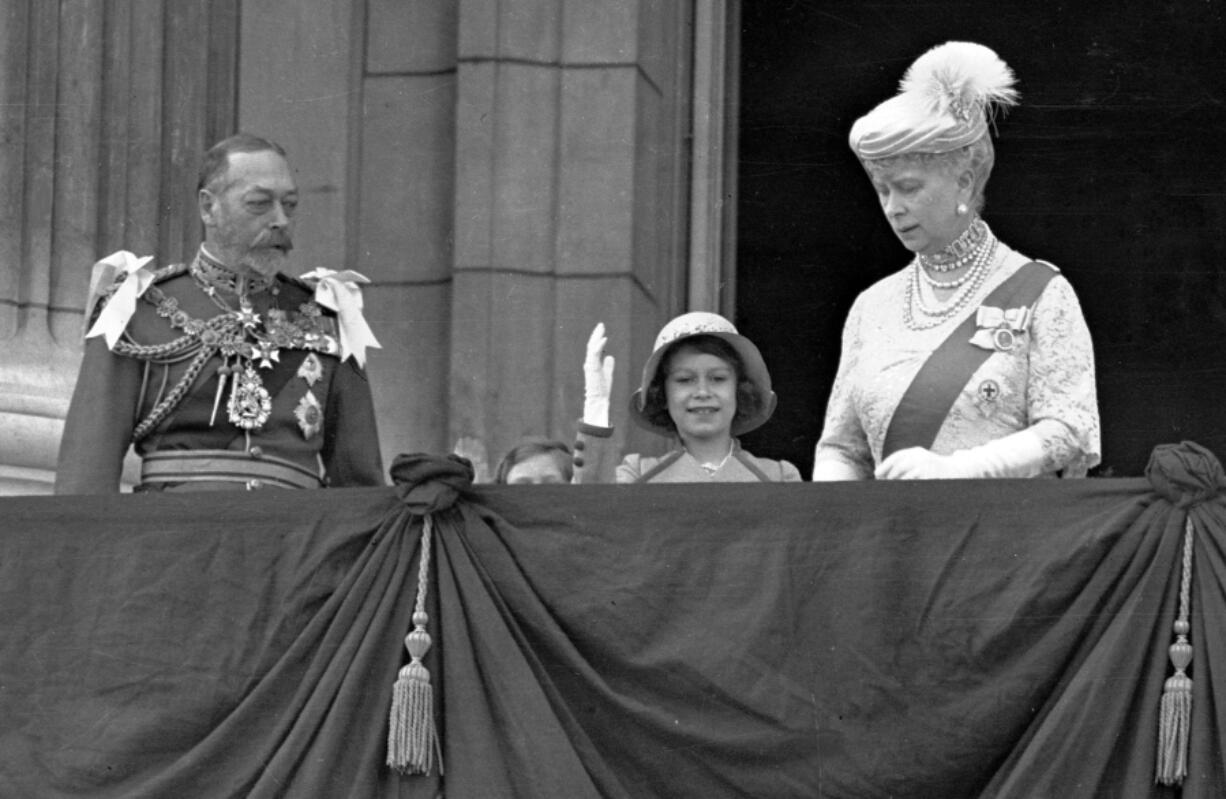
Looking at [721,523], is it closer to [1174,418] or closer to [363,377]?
[363,377]

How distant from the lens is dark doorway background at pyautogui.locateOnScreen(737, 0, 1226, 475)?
12.1 metres

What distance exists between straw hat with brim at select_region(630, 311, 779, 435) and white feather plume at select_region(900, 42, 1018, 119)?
0.74m

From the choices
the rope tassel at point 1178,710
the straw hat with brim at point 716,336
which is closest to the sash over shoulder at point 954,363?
the straw hat with brim at point 716,336

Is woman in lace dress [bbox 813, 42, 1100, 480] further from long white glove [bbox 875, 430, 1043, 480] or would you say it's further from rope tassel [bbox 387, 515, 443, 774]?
rope tassel [bbox 387, 515, 443, 774]

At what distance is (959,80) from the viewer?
361 inches

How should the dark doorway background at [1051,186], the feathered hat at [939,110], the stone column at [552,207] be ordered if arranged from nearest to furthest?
the feathered hat at [939,110]
the stone column at [552,207]
the dark doorway background at [1051,186]

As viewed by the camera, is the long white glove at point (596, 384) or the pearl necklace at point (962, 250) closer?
the pearl necklace at point (962, 250)

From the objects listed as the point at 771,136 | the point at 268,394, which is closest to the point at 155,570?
the point at 268,394

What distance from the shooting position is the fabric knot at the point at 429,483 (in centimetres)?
859

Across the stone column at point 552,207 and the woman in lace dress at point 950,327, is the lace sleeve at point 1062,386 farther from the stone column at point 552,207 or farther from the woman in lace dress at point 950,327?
the stone column at point 552,207

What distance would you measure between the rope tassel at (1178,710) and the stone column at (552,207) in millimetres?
3657

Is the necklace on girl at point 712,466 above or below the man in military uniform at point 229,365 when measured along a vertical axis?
below

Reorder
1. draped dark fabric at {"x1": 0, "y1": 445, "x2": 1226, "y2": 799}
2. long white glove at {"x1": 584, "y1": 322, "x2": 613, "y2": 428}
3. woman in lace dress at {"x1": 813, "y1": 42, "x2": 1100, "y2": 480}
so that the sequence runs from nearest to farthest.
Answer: draped dark fabric at {"x1": 0, "y1": 445, "x2": 1226, "y2": 799} < woman in lace dress at {"x1": 813, "y1": 42, "x2": 1100, "y2": 480} < long white glove at {"x1": 584, "y1": 322, "x2": 613, "y2": 428}

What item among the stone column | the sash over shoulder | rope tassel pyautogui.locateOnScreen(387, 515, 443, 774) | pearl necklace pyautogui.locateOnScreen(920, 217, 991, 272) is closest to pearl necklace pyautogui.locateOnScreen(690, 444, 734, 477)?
the sash over shoulder
